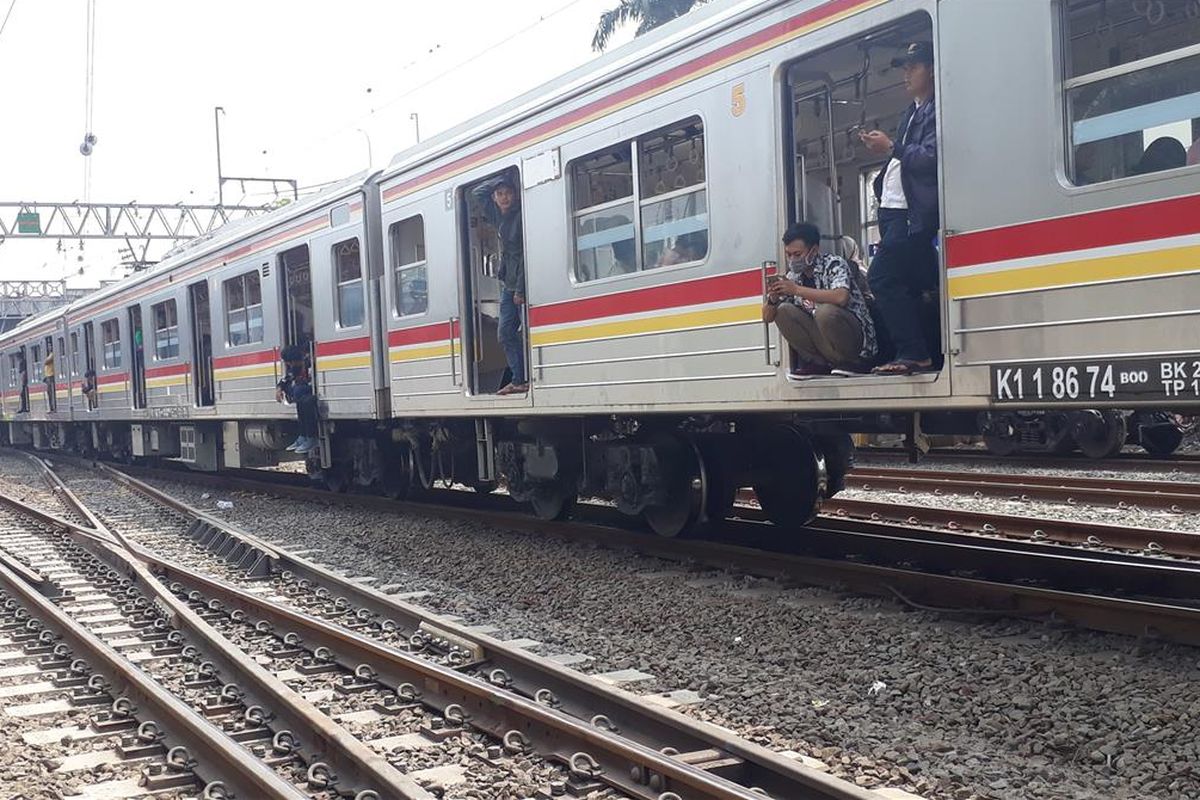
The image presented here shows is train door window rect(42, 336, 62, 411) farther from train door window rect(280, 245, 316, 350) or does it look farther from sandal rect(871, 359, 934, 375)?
sandal rect(871, 359, 934, 375)

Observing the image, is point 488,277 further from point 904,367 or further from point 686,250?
point 904,367

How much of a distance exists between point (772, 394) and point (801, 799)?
3147 mm

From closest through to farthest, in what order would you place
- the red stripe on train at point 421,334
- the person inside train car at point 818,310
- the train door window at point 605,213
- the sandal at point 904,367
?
the sandal at point 904,367, the person inside train car at point 818,310, the train door window at point 605,213, the red stripe on train at point 421,334

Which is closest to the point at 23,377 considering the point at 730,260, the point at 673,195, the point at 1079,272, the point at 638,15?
the point at 638,15

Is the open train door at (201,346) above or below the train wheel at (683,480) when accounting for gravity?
above

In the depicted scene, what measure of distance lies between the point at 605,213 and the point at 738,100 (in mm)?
1555

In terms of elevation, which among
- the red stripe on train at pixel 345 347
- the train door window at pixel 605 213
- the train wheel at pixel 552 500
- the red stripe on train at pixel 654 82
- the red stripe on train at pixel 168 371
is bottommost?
the train wheel at pixel 552 500

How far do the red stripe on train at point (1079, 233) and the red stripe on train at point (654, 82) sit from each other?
139 cm

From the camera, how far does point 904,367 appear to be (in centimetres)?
585

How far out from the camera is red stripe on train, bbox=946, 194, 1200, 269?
4.56 meters

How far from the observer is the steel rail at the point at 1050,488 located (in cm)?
961

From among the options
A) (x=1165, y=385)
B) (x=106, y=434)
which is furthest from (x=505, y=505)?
(x=106, y=434)

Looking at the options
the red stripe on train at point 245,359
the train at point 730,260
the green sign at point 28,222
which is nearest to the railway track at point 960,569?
the train at point 730,260

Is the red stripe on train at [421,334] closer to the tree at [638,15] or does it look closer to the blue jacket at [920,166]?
the blue jacket at [920,166]
